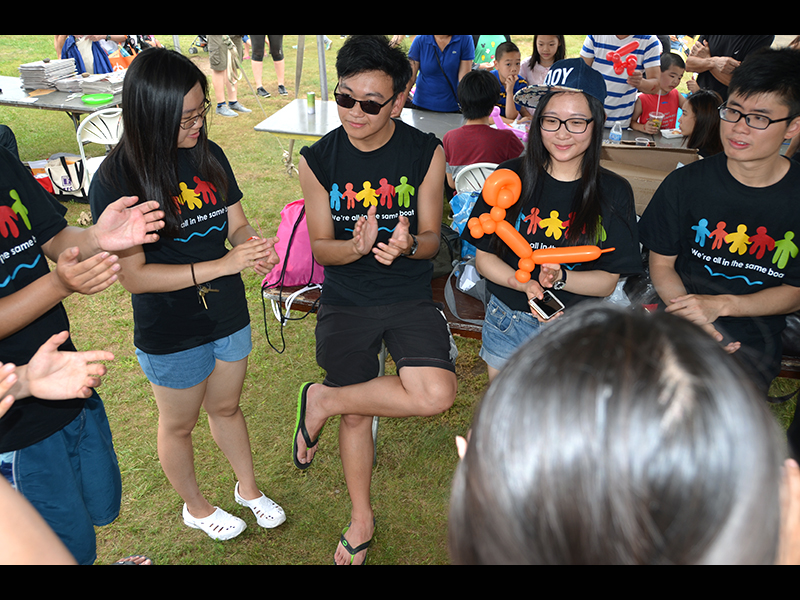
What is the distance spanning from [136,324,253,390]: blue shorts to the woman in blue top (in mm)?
4376

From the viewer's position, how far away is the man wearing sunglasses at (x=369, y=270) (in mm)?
2324

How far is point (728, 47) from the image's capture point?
5.46 metres

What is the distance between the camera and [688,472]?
594 millimetres

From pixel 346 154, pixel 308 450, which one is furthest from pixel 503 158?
pixel 308 450

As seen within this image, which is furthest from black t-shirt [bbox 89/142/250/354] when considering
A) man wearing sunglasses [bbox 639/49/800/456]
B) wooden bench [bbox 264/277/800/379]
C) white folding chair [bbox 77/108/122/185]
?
white folding chair [bbox 77/108/122/185]

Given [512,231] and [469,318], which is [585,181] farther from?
[469,318]

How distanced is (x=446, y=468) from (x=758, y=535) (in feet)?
8.16

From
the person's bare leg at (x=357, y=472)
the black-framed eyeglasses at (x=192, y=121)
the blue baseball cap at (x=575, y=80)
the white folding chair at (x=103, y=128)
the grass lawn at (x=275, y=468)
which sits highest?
the blue baseball cap at (x=575, y=80)

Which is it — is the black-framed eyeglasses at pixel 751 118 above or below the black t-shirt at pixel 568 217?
above

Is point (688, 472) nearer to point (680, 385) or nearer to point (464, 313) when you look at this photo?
point (680, 385)

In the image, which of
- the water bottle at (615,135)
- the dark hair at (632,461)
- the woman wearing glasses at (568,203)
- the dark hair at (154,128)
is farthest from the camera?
the water bottle at (615,135)

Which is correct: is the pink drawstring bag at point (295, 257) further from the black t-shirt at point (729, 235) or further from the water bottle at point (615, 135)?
the water bottle at point (615, 135)

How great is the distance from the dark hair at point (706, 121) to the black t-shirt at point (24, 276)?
3.90 m

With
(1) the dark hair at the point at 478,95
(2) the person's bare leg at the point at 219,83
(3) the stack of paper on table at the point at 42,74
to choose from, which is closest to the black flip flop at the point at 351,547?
(1) the dark hair at the point at 478,95
